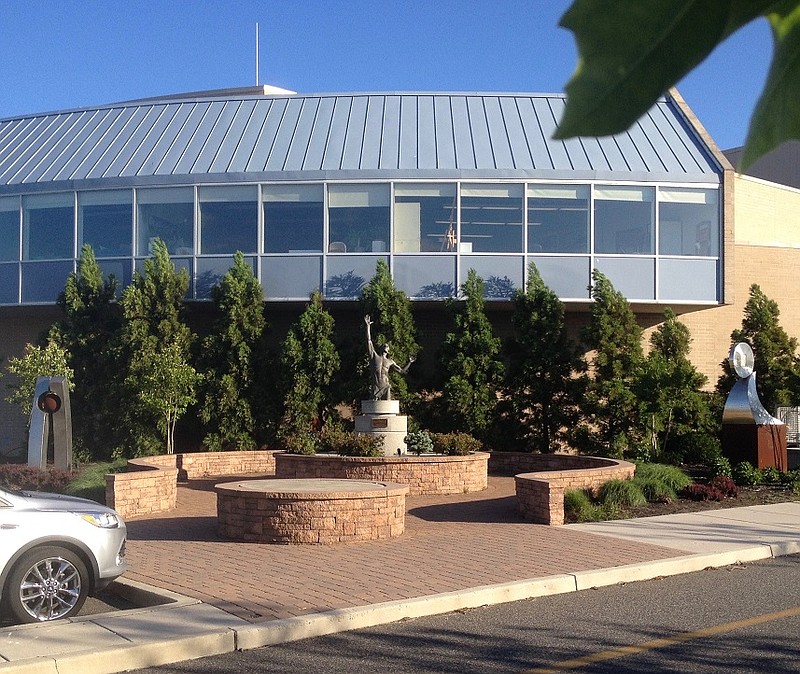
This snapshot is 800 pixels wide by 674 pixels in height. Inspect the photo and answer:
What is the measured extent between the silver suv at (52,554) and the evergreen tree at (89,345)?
51.9ft

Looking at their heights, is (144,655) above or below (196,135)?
below

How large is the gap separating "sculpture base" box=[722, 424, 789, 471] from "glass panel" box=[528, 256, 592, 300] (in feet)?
21.2

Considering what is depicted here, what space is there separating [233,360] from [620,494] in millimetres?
11691

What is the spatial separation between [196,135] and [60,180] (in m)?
3.77

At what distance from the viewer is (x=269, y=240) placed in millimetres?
25219

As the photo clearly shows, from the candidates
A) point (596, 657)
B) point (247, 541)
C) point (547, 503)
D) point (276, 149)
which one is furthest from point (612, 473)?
point (276, 149)

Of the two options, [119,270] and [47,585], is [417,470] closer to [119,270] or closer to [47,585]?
[47,585]

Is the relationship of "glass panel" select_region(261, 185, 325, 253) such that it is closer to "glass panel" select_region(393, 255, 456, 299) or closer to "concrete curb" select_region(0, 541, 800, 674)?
"glass panel" select_region(393, 255, 456, 299)

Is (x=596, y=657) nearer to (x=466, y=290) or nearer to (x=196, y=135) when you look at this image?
(x=466, y=290)

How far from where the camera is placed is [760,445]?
1895 centimetres

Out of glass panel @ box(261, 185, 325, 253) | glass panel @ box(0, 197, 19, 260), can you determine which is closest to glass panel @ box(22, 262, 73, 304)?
glass panel @ box(0, 197, 19, 260)

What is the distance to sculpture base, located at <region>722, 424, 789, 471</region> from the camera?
18969 millimetres

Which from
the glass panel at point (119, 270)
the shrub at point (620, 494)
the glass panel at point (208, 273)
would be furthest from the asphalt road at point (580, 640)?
the glass panel at point (119, 270)

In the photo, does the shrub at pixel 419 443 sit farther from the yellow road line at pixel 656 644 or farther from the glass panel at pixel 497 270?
the yellow road line at pixel 656 644
